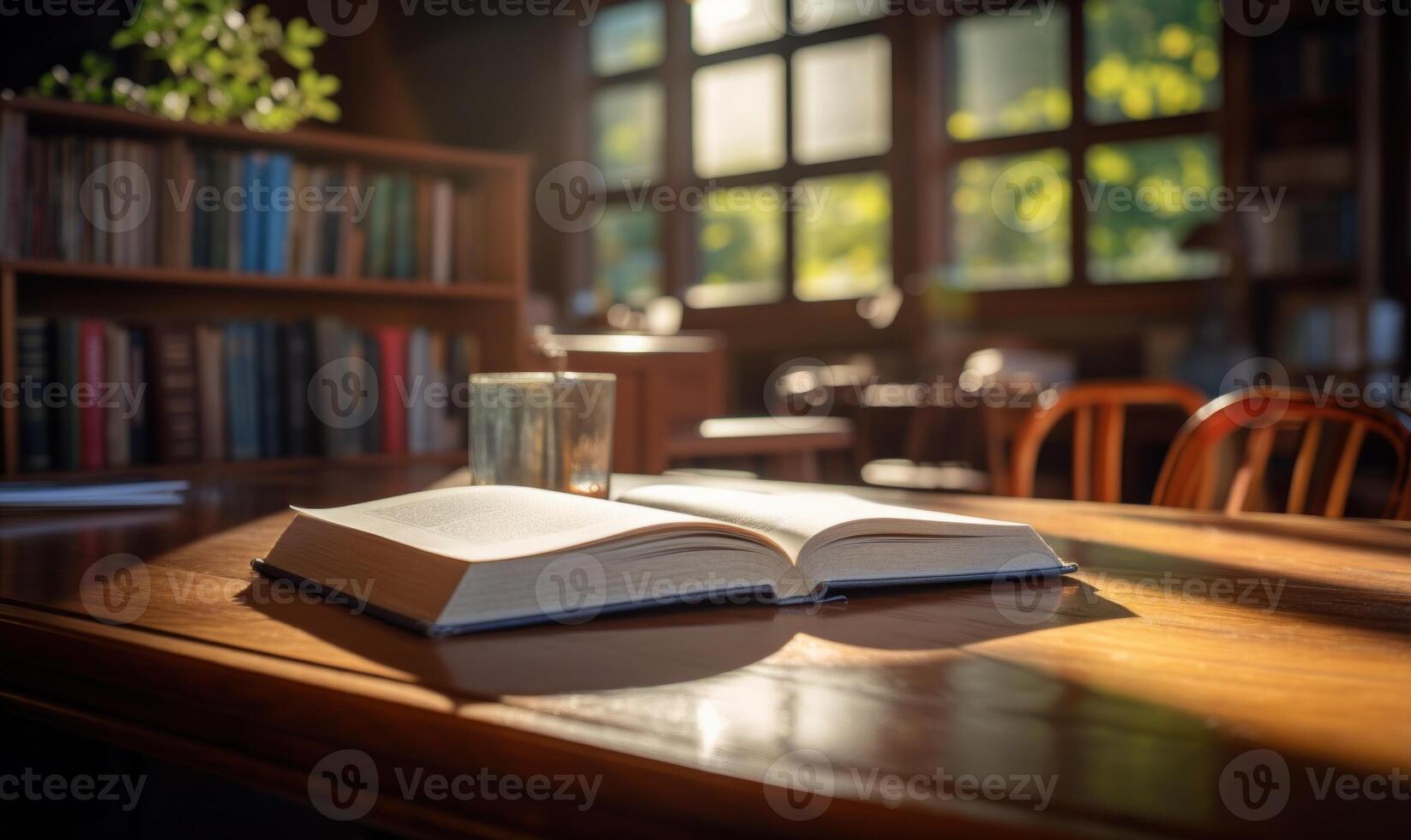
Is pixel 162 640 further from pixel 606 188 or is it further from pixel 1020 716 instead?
pixel 606 188

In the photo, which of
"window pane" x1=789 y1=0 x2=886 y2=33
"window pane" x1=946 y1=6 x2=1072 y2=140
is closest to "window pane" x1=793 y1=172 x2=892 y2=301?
"window pane" x1=946 y1=6 x2=1072 y2=140

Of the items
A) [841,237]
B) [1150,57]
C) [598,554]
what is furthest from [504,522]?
[841,237]

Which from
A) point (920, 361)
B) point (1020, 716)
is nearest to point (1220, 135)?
point (920, 361)

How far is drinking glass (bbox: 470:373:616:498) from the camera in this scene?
987mm

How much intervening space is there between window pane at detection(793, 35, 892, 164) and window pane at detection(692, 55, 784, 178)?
0.40 ft

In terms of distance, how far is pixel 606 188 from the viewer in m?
7.03

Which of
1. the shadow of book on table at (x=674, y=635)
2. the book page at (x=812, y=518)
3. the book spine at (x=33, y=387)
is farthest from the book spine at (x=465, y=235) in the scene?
the shadow of book on table at (x=674, y=635)

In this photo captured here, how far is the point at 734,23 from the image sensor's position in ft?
21.1

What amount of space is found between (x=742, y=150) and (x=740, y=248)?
1.79ft

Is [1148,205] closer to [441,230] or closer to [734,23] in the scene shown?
[734,23]

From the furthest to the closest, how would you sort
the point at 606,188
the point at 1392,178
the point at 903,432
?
the point at 606,188 → the point at 1392,178 → the point at 903,432

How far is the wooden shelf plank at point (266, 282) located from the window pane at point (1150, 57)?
3565 mm

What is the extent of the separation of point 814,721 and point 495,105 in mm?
7252

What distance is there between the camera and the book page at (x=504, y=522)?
0.59 meters
